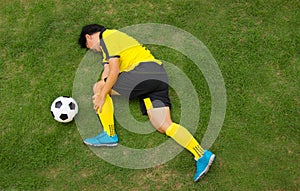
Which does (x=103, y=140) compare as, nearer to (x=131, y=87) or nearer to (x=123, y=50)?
(x=131, y=87)

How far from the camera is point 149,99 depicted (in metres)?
5.32

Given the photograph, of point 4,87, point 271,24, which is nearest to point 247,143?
point 271,24

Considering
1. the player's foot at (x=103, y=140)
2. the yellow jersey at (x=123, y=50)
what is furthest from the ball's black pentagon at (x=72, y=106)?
the yellow jersey at (x=123, y=50)

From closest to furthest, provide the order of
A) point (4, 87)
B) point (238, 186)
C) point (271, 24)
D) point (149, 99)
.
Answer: point (238, 186) → point (149, 99) → point (4, 87) → point (271, 24)

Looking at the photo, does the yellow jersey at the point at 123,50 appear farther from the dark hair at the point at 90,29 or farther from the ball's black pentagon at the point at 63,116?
the ball's black pentagon at the point at 63,116

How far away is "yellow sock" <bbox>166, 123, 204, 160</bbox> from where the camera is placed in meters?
5.06

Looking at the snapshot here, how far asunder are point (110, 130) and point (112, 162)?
41 cm

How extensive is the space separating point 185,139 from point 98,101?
1230 mm

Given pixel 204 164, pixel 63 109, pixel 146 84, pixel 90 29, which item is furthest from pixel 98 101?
pixel 204 164

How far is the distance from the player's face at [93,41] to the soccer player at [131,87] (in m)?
0.12

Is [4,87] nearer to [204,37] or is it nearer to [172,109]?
[172,109]

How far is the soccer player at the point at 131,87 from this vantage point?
520cm

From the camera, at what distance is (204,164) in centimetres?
499

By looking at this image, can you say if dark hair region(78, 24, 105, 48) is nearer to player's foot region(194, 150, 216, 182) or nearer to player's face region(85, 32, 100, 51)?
player's face region(85, 32, 100, 51)
